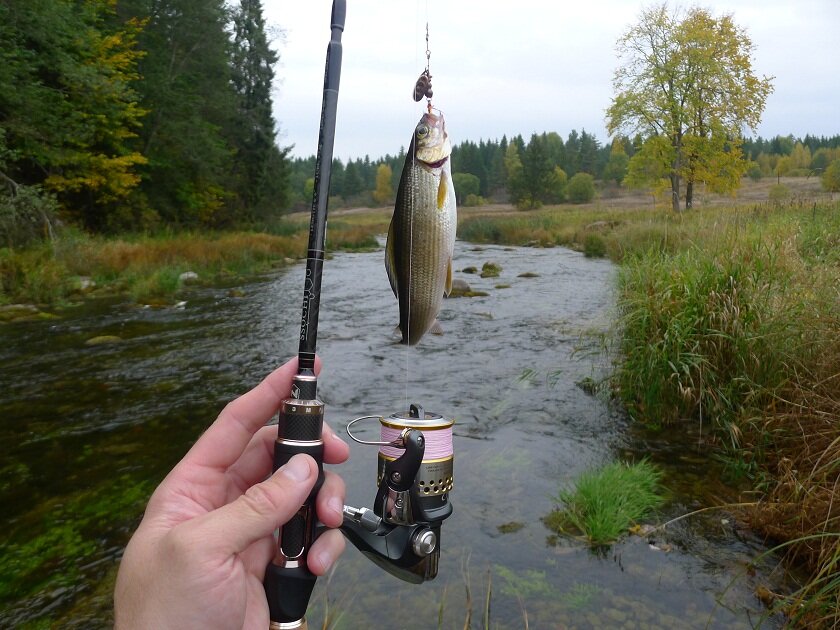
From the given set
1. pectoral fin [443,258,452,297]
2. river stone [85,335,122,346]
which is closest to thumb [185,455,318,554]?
pectoral fin [443,258,452,297]

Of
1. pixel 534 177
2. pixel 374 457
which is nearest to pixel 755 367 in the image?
pixel 374 457

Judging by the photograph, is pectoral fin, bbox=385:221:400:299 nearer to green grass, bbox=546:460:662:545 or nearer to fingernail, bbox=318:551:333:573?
fingernail, bbox=318:551:333:573

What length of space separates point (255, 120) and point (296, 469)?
4094 centimetres

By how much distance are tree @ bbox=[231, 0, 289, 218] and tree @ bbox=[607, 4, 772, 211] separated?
69.2ft

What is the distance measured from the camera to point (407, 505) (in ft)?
6.44

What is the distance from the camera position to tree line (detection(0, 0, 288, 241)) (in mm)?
18031

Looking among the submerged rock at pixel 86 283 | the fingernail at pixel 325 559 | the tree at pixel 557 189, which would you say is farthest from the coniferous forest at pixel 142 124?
the tree at pixel 557 189

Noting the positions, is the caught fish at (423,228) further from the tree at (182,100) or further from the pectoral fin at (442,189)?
the tree at (182,100)

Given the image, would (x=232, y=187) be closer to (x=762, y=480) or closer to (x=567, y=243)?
(x=567, y=243)

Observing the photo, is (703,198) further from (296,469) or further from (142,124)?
(142,124)

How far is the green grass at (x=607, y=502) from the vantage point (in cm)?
458

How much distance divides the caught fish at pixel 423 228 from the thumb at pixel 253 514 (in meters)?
0.69

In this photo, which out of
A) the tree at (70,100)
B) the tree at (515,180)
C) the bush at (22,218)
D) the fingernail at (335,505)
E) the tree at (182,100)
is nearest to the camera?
the fingernail at (335,505)

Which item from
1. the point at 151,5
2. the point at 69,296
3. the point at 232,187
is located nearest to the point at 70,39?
the point at 151,5
